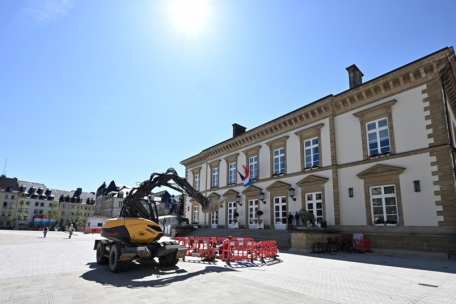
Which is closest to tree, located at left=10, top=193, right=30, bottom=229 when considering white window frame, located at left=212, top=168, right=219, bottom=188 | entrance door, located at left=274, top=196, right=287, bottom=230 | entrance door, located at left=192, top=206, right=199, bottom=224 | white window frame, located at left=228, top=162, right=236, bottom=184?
entrance door, located at left=192, top=206, right=199, bottom=224

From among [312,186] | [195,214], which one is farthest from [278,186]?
[195,214]

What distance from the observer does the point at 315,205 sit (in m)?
19.4

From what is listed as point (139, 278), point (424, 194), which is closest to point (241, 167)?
point (424, 194)

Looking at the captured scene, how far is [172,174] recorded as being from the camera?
414 inches

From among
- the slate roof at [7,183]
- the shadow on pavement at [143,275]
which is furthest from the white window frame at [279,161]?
the slate roof at [7,183]

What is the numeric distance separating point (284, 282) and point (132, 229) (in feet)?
17.0

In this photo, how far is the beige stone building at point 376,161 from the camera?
46.3 ft

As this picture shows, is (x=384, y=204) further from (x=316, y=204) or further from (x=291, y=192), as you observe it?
(x=291, y=192)

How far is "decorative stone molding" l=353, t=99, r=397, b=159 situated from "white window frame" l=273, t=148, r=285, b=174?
6.82 meters

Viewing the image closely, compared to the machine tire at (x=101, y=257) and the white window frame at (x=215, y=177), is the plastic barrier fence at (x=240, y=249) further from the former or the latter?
the white window frame at (x=215, y=177)

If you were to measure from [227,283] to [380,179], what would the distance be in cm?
1265

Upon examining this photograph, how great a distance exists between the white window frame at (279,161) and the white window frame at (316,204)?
362cm

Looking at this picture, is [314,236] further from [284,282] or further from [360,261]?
[284,282]

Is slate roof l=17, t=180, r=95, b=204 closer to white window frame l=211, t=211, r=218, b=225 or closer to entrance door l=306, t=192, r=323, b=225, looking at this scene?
white window frame l=211, t=211, r=218, b=225
